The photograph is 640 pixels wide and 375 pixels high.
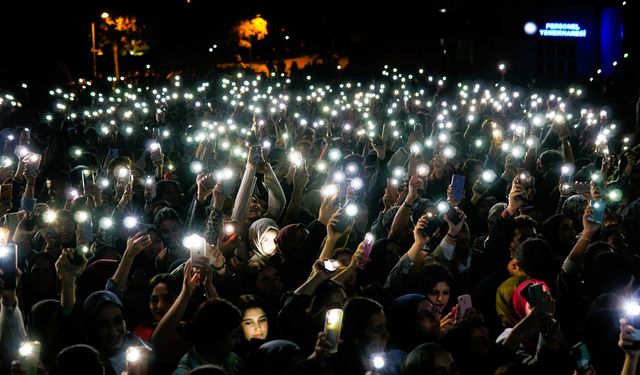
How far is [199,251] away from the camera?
196 inches

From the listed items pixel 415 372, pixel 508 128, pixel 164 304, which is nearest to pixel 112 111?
pixel 508 128

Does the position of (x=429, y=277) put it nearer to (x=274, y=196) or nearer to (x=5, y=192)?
(x=274, y=196)

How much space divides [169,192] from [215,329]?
14.3ft

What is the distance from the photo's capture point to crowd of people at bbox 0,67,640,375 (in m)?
4.47

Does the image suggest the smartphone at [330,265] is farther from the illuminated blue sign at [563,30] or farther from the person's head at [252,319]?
the illuminated blue sign at [563,30]

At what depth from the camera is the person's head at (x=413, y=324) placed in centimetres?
486

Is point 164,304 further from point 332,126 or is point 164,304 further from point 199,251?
point 332,126

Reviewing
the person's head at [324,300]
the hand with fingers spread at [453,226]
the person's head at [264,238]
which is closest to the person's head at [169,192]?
the person's head at [264,238]

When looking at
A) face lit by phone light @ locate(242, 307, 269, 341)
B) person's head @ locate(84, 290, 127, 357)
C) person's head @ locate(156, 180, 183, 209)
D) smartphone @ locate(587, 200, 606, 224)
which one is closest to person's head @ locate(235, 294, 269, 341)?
face lit by phone light @ locate(242, 307, 269, 341)

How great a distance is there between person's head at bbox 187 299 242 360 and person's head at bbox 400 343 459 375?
0.97 meters

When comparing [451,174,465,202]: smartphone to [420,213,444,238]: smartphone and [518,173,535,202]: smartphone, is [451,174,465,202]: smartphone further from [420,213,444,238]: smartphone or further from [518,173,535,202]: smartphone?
[518,173,535,202]: smartphone

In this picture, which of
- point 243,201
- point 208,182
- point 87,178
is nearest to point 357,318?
point 243,201

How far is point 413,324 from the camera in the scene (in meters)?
4.92

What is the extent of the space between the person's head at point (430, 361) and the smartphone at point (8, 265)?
232 centimetres
